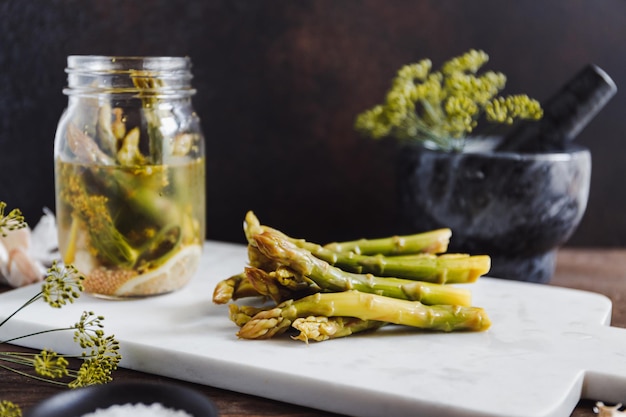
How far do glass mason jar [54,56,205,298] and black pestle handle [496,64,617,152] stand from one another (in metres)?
0.73

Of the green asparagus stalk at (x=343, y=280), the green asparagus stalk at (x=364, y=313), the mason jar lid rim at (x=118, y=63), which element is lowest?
the green asparagus stalk at (x=364, y=313)

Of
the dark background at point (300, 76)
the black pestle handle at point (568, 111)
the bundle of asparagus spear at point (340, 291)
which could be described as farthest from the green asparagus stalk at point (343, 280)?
the dark background at point (300, 76)

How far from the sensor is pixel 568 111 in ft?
4.97

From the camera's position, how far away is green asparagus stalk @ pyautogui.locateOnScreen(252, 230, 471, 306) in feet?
3.62

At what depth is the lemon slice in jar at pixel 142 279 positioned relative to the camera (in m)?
1.24

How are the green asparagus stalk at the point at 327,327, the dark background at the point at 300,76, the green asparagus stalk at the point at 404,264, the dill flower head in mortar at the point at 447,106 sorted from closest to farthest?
1. the green asparagus stalk at the point at 327,327
2. the green asparagus stalk at the point at 404,264
3. the dill flower head in mortar at the point at 447,106
4. the dark background at the point at 300,76

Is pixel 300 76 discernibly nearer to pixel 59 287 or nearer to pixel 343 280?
pixel 343 280

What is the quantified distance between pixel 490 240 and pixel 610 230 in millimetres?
509

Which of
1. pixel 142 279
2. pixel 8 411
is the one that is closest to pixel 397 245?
pixel 142 279

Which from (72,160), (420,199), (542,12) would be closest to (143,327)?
Answer: (72,160)

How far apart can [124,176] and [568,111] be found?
35.0 inches

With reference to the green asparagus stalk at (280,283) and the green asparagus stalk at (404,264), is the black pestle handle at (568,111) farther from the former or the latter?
the green asparagus stalk at (280,283)

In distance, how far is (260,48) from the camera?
1.78 meters

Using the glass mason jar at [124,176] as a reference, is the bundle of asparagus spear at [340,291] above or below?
below
